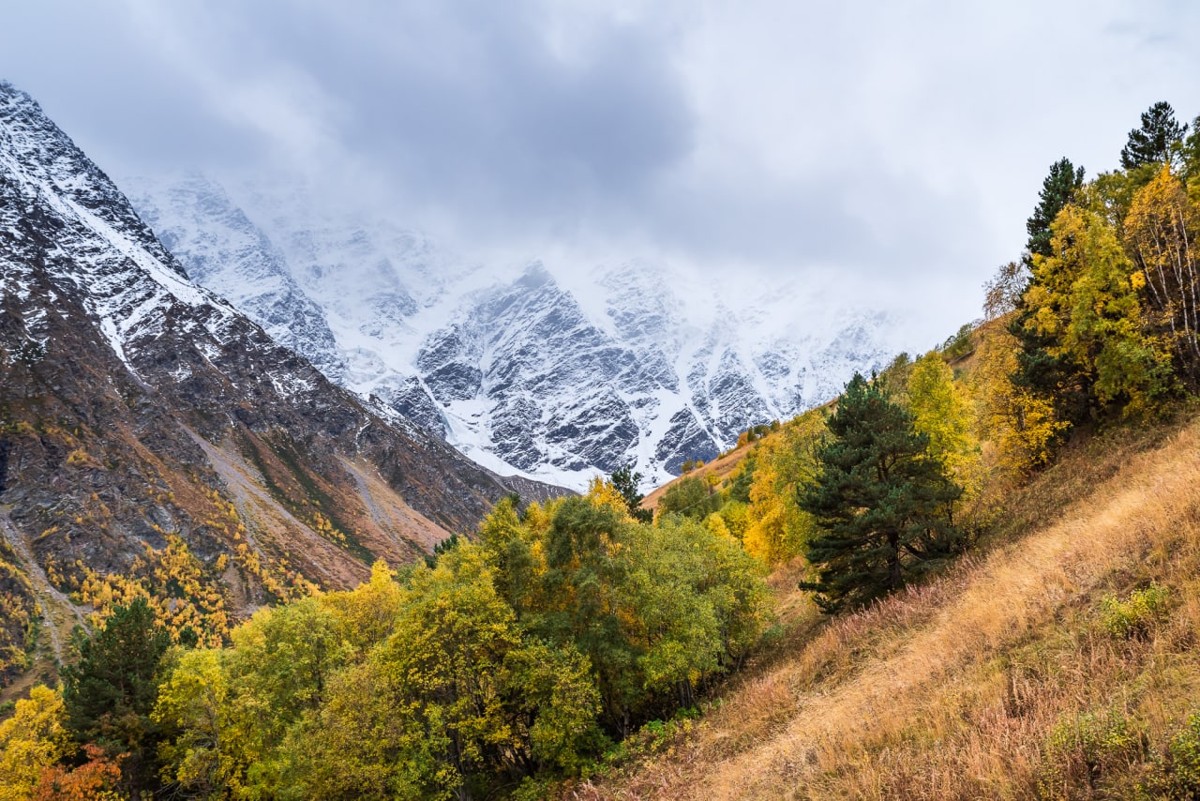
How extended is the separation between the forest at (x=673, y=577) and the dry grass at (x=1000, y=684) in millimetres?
4466

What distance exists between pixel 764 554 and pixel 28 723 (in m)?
52.6

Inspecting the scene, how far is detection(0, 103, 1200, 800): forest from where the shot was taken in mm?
22750

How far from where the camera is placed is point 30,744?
35656mm

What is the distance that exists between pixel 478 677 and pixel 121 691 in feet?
91.0

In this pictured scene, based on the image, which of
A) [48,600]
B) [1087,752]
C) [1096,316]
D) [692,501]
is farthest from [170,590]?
[1087,752]

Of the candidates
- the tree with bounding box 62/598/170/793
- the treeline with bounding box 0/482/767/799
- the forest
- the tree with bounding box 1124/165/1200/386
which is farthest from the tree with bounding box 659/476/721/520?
the tree with bounding box 62/598/170/793

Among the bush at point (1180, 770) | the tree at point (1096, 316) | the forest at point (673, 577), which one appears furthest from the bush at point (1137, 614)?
the tree at point (1096, 316)

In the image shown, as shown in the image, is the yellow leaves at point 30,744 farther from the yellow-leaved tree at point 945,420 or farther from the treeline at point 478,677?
the yellow-leaved tree at point 945,420

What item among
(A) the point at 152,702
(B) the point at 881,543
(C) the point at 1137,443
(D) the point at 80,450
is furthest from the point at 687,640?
(D) the point at 80,450

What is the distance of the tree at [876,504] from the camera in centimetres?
2215

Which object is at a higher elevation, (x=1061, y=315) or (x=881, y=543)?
(x=1061, y=315)

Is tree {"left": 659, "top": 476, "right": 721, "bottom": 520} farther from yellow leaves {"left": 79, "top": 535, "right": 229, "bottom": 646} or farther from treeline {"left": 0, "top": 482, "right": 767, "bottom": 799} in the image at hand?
yellow leaves {"left": 79, "top": 535, "right": 229, "bottom": 646}

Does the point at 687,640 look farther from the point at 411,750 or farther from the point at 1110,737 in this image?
the point at 1110,737

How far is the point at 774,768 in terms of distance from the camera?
1092 centimetres
